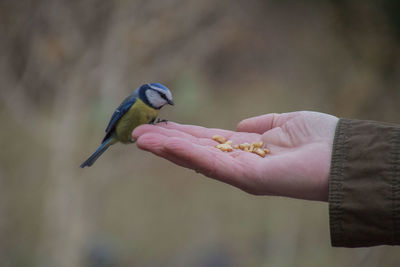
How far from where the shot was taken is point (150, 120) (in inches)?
89.1

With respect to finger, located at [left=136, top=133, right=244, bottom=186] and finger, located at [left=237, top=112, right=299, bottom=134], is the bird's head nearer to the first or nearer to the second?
finger, located at [left=237, top=112, right=299, bottom=134]

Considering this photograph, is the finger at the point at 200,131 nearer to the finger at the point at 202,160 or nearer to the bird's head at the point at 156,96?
the bird's head at the point at 156,96

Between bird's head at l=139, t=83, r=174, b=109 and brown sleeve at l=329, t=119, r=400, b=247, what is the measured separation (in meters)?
1.04

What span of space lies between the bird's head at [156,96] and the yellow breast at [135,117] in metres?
0.03

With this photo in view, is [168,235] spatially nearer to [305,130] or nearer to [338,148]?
[305,130]

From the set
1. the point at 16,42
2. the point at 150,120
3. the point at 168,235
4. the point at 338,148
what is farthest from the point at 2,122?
the point at 338,148

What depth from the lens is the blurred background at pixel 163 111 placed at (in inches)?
141

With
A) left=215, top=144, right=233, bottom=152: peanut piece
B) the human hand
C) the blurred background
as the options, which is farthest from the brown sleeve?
the blurred background

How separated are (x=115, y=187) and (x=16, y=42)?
149cm

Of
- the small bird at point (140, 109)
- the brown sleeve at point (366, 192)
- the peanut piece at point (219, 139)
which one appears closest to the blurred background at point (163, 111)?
the small bird at point (140, 109)

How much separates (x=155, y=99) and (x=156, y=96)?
0.02 meters

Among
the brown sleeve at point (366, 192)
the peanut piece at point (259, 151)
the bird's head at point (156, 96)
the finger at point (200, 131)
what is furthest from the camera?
the bird's head at point (156, 96)

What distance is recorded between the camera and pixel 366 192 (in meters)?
1.25

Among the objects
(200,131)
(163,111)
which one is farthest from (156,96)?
(163,111)
